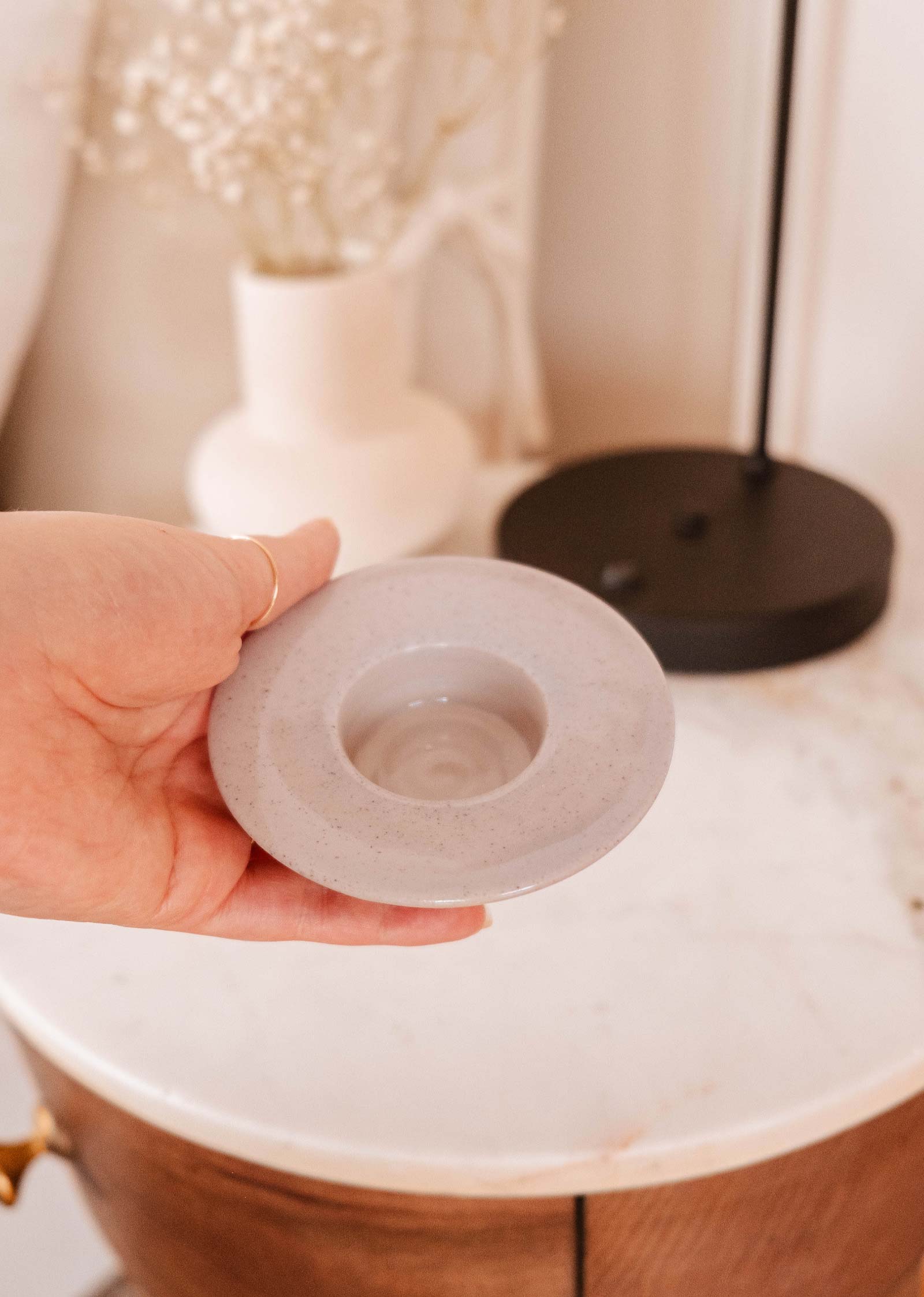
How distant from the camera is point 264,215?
916mm

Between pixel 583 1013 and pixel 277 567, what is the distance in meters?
0.25

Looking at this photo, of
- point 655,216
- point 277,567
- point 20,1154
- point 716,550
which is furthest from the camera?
point 655,216

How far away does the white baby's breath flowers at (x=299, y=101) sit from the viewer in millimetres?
690

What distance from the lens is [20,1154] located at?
0.62 m

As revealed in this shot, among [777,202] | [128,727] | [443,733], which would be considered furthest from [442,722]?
[777,202]

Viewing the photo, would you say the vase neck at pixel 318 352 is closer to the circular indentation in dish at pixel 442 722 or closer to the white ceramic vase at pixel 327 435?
the white ceramic vase at pixel 327 435

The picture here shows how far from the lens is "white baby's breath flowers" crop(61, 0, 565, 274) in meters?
0.69

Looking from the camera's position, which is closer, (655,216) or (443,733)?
(443,733)

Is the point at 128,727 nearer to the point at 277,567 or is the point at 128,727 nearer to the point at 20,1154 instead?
the point at 277,567

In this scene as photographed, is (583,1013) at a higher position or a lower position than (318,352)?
lower

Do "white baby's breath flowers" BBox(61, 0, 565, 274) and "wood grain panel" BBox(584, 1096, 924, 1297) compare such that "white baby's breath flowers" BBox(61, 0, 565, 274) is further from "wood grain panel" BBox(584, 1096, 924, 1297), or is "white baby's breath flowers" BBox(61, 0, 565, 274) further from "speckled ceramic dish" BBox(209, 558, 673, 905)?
"wood grain panel" BBox(584, 1096, 924, 1297)

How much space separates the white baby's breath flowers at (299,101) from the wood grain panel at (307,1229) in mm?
532

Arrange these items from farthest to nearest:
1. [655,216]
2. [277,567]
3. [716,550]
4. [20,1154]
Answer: [655,216], [716,550], [20,1154], [277,567]

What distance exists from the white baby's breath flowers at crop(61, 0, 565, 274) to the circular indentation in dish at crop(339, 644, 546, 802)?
362 mm
